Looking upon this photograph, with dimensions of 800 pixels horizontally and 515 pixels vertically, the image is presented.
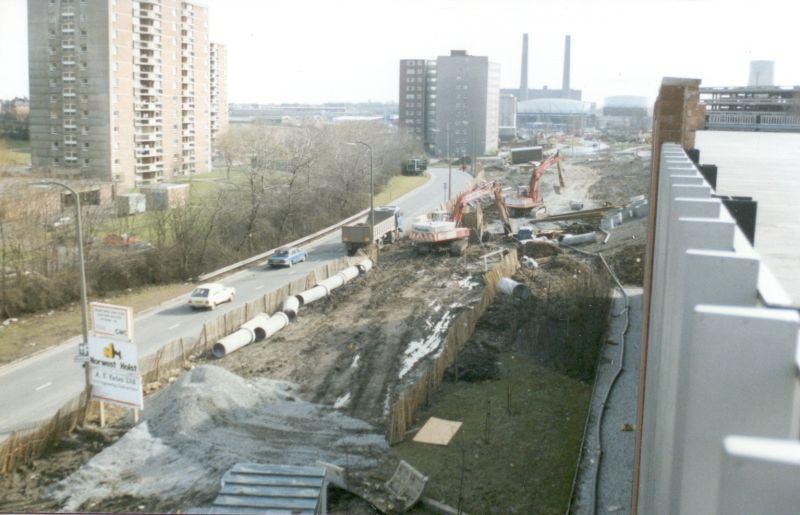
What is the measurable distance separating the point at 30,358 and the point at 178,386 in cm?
772

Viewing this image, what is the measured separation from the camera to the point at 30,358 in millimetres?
24422

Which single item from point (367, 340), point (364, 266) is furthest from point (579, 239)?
point (367, 340)

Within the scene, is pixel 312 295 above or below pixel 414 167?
below

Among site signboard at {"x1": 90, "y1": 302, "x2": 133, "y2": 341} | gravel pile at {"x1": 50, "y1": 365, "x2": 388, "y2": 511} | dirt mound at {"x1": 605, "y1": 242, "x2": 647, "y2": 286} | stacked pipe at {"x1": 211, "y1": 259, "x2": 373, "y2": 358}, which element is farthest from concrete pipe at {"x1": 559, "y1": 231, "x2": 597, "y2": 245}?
site signboard at {"x1": 90, "y1": 302, "x2": 133, "y2": 341}

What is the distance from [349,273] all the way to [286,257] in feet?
17.1

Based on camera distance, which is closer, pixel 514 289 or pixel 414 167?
pixel 514 289

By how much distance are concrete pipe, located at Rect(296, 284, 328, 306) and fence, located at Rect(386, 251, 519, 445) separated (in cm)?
662

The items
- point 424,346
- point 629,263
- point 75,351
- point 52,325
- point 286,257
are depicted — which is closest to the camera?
point 424,346

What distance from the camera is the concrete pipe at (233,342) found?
954 inches

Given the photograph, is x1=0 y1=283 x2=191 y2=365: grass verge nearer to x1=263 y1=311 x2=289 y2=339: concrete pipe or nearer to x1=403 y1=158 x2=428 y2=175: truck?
x1=263 y1=311 x2=289 y2=339: concrete pipe

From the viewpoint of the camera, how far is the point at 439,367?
20719mm

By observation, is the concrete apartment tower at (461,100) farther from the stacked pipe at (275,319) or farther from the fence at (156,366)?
the stacked pipe at (275,319)

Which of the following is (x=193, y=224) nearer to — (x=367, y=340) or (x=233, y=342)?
(x=233, y=342)

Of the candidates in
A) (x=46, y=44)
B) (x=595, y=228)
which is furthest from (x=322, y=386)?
(x=46, y=44)
